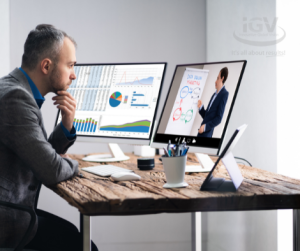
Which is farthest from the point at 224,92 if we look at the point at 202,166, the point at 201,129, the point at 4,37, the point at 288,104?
the point at 4,37

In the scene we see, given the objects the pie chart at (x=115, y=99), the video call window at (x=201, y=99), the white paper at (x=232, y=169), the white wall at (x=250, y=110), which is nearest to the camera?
the white paper at (x=232, y=169)

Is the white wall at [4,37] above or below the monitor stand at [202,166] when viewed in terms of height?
above

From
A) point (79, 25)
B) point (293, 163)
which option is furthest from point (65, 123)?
point (79, 25)

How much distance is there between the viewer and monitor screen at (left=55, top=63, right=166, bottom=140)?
158 centimetres

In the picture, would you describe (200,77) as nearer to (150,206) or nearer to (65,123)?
(65,123)

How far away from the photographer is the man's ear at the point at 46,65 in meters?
1.18

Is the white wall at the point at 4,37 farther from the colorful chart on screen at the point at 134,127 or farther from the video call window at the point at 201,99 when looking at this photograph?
the video call window at the point at 201,99

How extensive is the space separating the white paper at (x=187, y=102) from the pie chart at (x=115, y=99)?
1.12ft

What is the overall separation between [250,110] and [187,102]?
2.66 ft

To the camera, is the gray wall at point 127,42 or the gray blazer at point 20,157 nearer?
the gray blazer at point 20,157

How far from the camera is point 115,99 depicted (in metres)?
1.67

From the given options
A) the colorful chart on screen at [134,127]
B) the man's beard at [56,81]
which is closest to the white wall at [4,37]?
the colorful chart on screen at [134,127]

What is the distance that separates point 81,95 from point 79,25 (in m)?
1.15

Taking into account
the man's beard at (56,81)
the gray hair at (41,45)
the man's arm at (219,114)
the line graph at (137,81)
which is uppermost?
the gray hair at (41,45)
